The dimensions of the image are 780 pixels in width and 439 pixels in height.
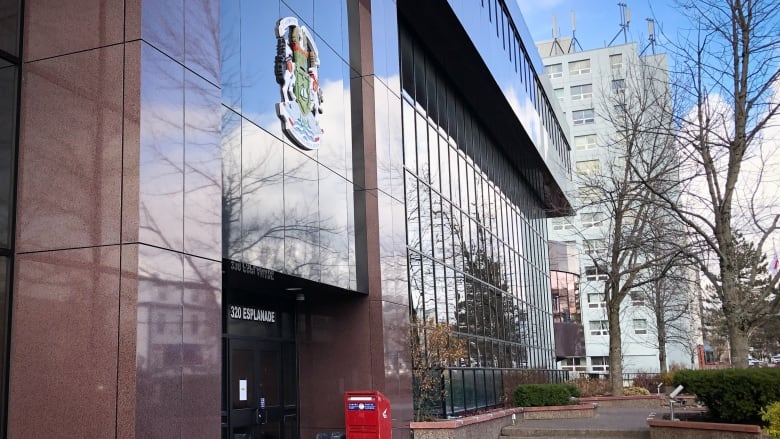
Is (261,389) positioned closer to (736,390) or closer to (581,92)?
(736,390)

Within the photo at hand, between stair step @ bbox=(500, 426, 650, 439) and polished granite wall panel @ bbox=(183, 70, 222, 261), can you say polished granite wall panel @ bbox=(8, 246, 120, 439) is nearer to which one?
polished granite wall panel @ bbox=(183, 70, 222, 261)

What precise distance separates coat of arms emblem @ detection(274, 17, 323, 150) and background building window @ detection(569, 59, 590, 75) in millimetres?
73939

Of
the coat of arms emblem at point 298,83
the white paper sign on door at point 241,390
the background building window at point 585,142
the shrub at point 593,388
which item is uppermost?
the background building window at point 585,142

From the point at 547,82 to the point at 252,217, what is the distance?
99.9 feet

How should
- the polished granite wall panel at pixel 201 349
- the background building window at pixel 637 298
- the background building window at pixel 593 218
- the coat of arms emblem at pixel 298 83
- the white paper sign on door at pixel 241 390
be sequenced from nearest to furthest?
1. the polished granite wall panel at pixel 201 349
2. the coat of arms emblem at pixel 298 83
3. the white paper sign on door at pixel 241 390
4. the background building window at pixel 593 218
5. the background building window at pixel 637 298

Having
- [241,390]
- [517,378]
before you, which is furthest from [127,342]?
[517,378]

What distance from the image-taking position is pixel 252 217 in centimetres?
1089

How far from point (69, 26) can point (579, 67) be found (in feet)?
263

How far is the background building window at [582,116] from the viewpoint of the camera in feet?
268

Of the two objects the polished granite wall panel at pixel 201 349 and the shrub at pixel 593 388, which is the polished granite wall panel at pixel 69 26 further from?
the shrub at pixel 593 388

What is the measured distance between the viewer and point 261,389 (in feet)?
42.9

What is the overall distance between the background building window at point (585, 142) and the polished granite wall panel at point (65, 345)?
7755 centimetres

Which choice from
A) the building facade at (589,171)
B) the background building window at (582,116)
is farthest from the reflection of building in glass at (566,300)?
the background building window at (582,116)

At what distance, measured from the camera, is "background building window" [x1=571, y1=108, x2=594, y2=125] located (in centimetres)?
8169
